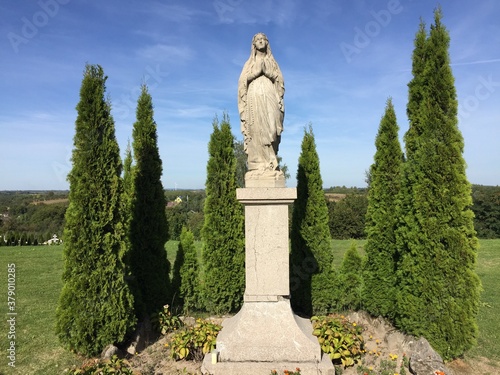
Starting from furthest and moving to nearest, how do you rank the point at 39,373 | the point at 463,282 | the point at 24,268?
the point at 24,268 < the point at 463,282 < the point at 39,373

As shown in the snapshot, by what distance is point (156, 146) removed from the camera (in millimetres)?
6621

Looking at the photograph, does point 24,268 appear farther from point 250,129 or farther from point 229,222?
point 250,129

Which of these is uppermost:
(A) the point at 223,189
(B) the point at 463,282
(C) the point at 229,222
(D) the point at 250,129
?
(D) the point at 250,129

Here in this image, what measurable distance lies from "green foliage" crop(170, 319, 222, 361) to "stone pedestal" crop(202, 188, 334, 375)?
38cm

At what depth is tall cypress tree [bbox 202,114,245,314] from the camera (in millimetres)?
6586

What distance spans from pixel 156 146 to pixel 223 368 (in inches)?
172

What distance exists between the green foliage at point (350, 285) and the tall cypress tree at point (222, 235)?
2.05 metres

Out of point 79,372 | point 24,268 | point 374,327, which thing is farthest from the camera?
point 24,268

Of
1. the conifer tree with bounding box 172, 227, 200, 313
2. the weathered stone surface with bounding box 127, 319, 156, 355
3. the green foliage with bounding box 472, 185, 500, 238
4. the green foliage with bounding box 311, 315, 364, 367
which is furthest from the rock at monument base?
the green foliage with bounding box 472, 185, 500, 238

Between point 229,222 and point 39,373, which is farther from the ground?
point 229,222

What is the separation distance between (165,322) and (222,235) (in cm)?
192

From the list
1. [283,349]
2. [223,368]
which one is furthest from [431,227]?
[223,368]

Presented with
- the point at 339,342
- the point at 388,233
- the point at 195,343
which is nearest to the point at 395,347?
the point at 339,342

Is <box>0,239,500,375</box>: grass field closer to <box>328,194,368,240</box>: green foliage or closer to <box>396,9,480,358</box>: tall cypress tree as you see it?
<box>396,9,480,358</box>: tall cypress tree
